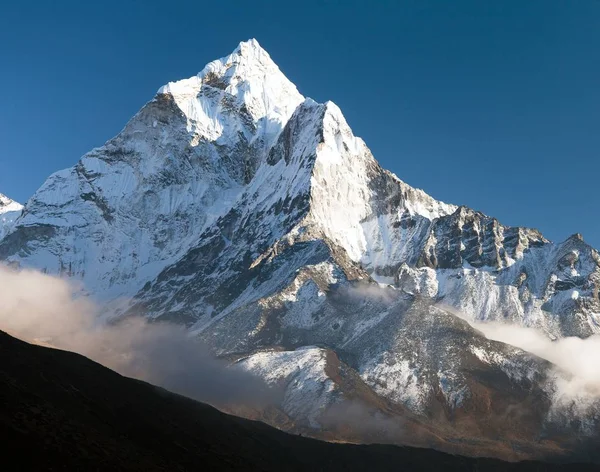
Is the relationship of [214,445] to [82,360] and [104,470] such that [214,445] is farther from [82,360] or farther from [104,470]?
[104,470]

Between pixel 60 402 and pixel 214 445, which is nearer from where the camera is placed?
pixel 60 402

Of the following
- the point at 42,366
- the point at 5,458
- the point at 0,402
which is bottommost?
the point at 5,458

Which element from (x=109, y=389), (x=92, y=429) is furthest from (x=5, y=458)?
(x=109, y=389)

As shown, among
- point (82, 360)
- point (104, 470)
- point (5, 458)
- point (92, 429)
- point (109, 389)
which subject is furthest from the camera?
point (82, 360)

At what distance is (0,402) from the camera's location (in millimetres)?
136375

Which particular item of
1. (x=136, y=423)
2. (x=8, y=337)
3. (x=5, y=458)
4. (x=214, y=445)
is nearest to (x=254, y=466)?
(x=214, y=445)

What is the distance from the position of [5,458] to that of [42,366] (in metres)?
52.6

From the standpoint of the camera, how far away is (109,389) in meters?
186

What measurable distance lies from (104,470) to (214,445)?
5897 centimetres

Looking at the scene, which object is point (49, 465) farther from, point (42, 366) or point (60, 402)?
point (42, 366)

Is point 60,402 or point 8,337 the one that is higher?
point 8,337

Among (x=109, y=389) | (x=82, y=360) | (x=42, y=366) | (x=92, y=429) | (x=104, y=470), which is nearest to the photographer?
(x=104, y=470)

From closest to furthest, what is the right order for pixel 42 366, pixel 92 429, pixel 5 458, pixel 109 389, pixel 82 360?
pixel 5 458 < pixel 92 429 < pixel 42 366 < pixel 109 389 < pixel 82 360

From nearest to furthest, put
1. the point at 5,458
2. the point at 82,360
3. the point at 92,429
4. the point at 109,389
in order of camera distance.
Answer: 1. the point at 5,458
2. the point at 92,429
3. the point at 109,389
4. the point at 82,360
